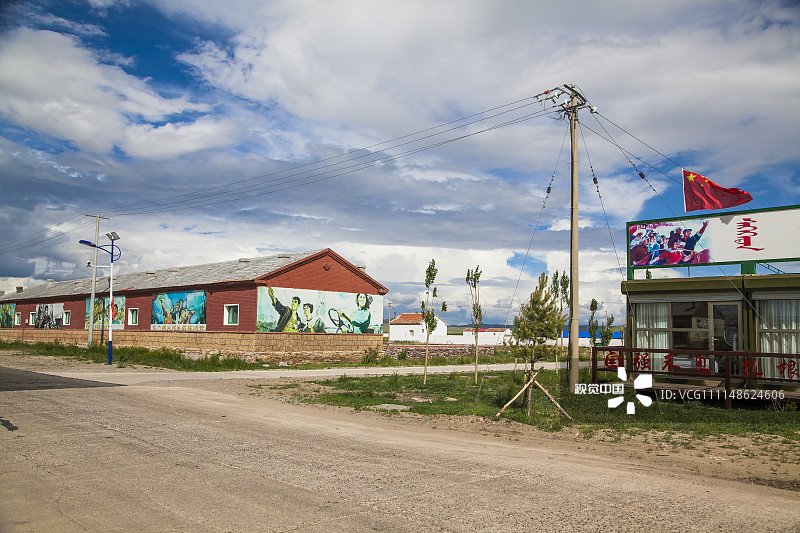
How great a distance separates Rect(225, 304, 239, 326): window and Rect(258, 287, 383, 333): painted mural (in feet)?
6.85

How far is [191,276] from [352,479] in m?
38.3

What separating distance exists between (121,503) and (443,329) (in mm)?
84737

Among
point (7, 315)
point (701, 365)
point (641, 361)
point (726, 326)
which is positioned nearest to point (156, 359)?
point (641, 361)

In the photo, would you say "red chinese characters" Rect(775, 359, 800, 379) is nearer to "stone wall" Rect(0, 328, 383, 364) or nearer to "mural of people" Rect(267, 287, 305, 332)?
"stone wall" Rect(0, 328, 383, 364)

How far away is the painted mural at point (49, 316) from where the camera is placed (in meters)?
53.8

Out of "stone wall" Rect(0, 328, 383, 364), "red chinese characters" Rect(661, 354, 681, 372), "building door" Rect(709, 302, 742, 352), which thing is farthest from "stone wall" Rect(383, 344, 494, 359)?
"building door" Rect(709, 302, 742, 352)

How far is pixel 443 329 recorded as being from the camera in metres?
90.3

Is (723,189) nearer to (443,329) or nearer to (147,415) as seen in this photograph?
(147,415)

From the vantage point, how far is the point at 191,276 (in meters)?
42.9

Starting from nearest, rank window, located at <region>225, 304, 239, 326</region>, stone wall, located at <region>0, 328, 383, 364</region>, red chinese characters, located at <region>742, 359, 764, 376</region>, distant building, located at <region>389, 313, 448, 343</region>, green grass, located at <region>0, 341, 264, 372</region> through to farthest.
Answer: red chinese characters, located at <region>742, 359, 764, 376</region> < green grass, located at <region>0, 341, 264, 372</region> < stone wall, located at <region>0, 328, 383, 364</region> < window, located at <region>225, 304, 239, 326</region> < distant building, located at <region>389, 313, 448, 343</region>

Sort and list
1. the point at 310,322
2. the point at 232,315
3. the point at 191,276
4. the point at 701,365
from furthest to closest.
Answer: the point at 191,276 < the point at 310,322 < the point at 232,315 < the point at 701,365

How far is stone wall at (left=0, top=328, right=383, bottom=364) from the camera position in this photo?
34.4 metres

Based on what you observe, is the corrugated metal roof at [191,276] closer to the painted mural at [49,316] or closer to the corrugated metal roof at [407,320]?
the painted mural at [49,316]

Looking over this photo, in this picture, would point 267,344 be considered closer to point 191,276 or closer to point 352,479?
point 191,276
